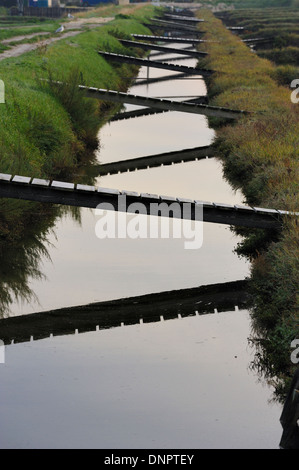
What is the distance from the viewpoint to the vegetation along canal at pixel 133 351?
395 inches

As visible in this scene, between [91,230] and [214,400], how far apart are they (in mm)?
8549

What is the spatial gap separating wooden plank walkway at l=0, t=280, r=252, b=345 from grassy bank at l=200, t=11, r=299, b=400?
1.40ft

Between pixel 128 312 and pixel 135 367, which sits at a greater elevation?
pixel 128 312

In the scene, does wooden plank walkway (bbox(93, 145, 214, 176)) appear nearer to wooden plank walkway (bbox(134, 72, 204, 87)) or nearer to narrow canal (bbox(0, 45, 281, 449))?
narrow canal (bbox(0, 45, 281, 449))

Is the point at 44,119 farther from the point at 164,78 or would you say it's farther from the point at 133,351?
the point at 164,78

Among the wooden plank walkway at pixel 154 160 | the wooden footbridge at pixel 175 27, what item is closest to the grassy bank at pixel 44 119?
the wooden plank walkway at pixel 154 160

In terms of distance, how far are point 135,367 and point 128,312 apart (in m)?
2.48

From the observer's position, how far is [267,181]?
63.0 feet

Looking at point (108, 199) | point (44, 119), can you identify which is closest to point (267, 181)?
point (108, 199)

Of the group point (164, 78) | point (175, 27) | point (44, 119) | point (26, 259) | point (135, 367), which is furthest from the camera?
point (175, 27)

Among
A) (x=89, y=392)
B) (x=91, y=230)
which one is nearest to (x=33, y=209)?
(x=91, y=230)

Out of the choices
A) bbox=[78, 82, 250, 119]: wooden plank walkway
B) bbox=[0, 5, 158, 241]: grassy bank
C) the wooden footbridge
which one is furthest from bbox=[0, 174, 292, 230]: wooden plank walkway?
the wooden footbridge

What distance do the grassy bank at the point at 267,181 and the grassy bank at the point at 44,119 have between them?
12.9ft

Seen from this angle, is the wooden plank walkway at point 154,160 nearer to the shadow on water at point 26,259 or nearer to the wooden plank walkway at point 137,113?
the shadow on water at point 26,259
